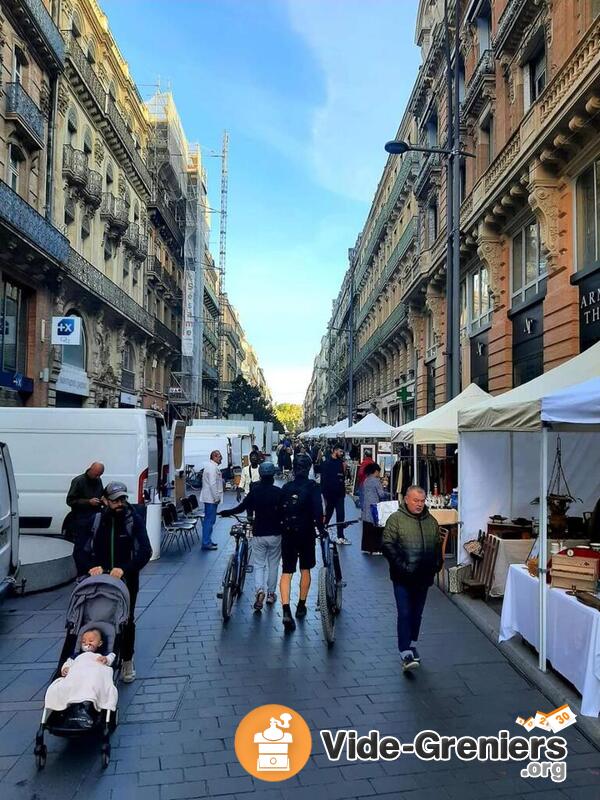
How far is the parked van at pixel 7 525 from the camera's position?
680cm

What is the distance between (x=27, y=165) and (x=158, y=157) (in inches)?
778

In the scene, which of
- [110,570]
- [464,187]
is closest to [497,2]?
[464,187]

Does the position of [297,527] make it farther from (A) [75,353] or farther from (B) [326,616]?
(A) [75,353]

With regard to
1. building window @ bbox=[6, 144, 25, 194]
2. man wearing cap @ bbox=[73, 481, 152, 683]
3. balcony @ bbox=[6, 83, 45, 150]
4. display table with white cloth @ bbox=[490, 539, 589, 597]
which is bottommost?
display table with white cloth @ bbox=[490, 539, 589, 597]

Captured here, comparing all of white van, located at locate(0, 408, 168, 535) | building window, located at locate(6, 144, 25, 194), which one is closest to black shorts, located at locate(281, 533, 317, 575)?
white van, located at locate(0, 408, 168, 535)

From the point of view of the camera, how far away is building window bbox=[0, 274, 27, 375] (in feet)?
63.8

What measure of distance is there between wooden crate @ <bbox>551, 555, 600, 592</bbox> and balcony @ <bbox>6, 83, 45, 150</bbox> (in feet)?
66.0

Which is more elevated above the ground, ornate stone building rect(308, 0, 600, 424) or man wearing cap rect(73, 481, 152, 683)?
ornate stone building rect(308, 0, 600, 424)

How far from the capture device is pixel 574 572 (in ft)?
17.2

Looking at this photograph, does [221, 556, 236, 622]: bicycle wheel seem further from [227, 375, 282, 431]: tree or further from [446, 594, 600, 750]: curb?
[227, 375, 282, 431]: tree

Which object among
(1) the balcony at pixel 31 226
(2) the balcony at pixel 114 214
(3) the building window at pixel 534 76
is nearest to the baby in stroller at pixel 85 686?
(3) the building window at pixel 534 76

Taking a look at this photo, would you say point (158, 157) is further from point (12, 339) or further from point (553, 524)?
point (553, 524)

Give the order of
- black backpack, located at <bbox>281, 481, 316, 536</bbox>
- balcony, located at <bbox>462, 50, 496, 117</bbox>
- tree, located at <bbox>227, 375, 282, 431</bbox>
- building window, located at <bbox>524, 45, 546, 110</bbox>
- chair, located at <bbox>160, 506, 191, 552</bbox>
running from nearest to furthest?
black backpack, located at <bbox>281, 481, 316, 536</bbox>, chair, located at <bbox>160, 506, 191, 552</bbox>, building window, located at <bbox>524, 45, 546, 110</bbox>, balcony, located at <bbox>462, 50, 496, 117</bbox>, tree, located at <bbox>227, 375, 282, 431</bbox>

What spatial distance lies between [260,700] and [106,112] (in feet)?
95.8
